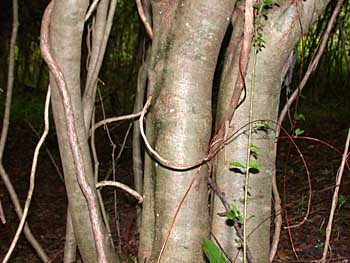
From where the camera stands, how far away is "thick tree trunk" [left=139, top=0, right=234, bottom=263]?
162 centimetres

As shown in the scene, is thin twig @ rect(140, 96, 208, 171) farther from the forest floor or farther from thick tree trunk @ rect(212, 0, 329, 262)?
the forest floor

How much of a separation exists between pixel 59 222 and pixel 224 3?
3110 mm

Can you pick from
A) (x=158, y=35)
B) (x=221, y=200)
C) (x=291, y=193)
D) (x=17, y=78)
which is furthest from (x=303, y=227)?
(x=17, y=78)

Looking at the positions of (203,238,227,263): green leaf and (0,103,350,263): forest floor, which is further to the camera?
(0,103,350,263): forest floor

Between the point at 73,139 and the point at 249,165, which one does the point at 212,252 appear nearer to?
the point at 249,165

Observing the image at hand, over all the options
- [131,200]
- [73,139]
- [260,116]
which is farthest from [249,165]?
[131,200]

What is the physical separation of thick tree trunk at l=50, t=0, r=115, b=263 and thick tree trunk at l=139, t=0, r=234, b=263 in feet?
0.70

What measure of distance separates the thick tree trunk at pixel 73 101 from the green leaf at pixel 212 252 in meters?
0.33

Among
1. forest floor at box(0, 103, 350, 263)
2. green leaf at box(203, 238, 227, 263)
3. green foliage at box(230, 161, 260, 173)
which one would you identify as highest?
green foliage at box(230, 161, 260, 173)

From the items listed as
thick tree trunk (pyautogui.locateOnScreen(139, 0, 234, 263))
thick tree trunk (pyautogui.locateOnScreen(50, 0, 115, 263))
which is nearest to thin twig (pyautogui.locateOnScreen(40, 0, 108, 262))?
thick tree trunk (pyautogui.locateOnScreen(50, 0, 115, 263))

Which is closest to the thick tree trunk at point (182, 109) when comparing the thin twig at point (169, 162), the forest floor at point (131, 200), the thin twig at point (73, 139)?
the thin twig at point (169, 162)

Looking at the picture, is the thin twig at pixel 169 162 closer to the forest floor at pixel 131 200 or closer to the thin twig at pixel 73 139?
the thin twig at pixel 73 139

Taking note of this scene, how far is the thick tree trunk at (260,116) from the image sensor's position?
5.65ft

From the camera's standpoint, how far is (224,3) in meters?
1.62
